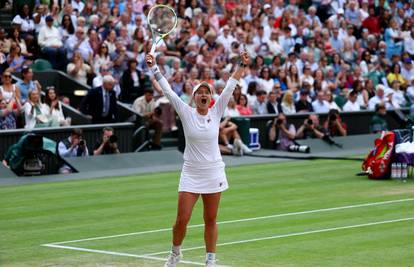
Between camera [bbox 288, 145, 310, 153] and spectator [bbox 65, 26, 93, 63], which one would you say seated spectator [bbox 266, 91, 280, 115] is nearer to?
camera [bbox 288, 145, 310, 153]

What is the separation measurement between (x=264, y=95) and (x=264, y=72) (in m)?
1.37

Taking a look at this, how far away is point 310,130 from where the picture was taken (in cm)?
2770

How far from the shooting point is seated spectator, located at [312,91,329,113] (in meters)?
29.5

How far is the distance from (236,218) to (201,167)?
479cm

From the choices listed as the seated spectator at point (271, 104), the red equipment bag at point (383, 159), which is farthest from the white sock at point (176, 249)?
the seated spectator at point (271, 104)

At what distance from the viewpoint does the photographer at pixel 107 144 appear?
2353 cm

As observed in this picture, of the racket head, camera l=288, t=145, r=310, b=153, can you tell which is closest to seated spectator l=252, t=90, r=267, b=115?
camera l=288, t=145, r=310, b=153

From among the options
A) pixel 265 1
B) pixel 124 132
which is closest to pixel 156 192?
pixel 124 132

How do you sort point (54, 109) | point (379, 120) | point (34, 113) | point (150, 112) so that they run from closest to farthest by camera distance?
point (34, 113), point (54, 109), point (150, 112), point (379, 120)

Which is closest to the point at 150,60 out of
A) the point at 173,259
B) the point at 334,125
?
the point at 173,259

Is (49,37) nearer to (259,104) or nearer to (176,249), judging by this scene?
A: (259,104)

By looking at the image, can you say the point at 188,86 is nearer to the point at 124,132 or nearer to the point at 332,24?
the point at 124,132

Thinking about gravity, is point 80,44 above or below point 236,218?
above

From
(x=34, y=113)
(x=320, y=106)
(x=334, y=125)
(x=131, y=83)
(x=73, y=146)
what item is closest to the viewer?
(x=73, y=146)
